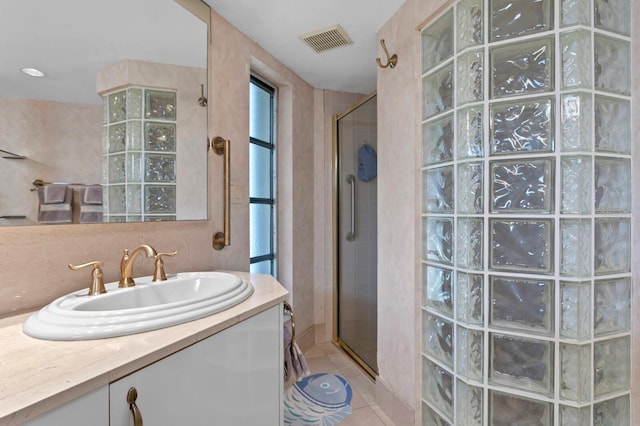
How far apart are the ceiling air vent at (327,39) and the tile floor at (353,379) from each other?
7.17ft

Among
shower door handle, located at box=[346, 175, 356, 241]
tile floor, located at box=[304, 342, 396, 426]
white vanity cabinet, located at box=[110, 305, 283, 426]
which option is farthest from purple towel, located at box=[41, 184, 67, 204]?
shower door handle, located at box=[346, 175, 356, 241]

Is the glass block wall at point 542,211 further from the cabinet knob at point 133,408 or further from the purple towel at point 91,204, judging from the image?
the purple towel at point 91,204

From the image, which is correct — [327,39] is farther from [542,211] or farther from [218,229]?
[542,211]

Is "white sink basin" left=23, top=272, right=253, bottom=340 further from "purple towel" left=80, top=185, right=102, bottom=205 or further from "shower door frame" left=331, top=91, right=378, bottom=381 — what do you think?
"shower door frame" left=331, top=91, right=378, bottom=381

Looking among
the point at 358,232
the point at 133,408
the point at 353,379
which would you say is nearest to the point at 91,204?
the point at 133,408

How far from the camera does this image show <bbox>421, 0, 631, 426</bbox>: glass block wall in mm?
1004

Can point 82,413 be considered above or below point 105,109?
below

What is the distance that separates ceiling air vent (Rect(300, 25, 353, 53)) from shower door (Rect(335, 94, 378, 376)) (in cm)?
44

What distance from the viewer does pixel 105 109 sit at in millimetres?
1109

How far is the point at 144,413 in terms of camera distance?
0.66 m

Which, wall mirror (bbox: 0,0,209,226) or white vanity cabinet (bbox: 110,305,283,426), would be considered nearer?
white vanity cabinet (bbox: 110,305,283,426)

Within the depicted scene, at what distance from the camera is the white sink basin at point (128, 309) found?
0.72m

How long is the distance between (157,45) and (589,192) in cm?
170

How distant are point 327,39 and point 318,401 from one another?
2191 millimetres
